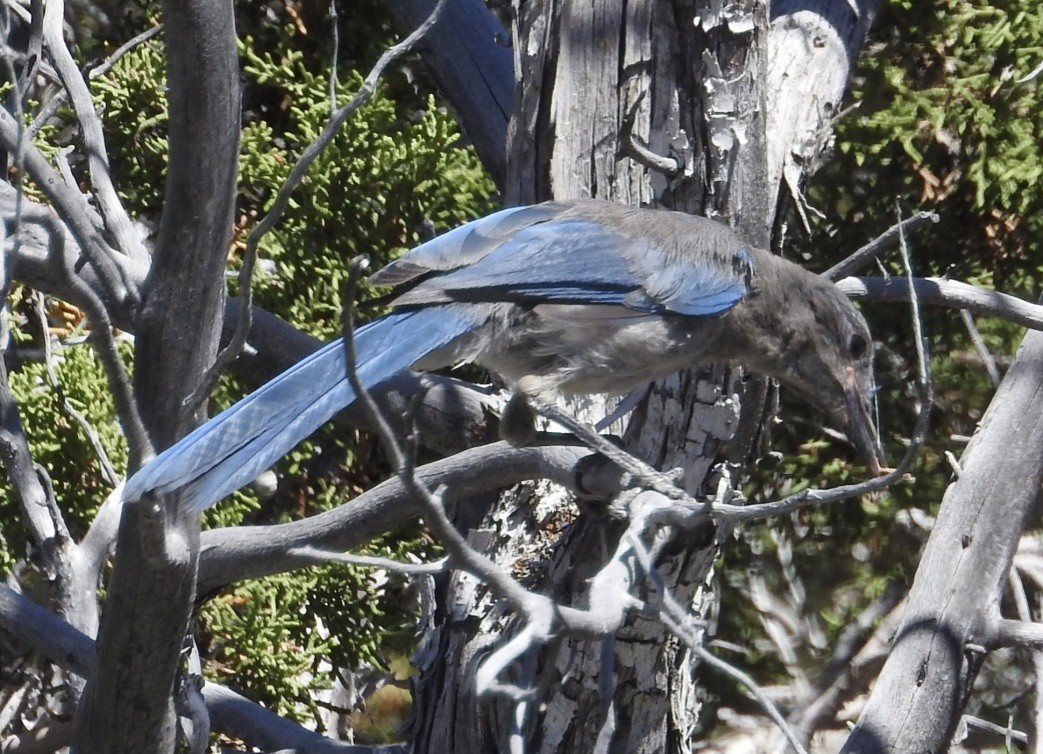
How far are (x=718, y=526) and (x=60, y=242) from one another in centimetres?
180

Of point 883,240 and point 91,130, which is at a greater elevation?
point 91,130

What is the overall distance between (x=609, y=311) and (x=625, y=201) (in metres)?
0.51

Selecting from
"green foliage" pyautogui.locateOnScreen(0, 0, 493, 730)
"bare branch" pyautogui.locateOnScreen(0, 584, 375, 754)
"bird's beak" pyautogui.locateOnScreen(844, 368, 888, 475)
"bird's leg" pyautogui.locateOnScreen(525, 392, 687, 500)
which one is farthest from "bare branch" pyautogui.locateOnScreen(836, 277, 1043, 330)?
"bare branch" pyautogui.locateOnScreen(0, 584, 375, 754)

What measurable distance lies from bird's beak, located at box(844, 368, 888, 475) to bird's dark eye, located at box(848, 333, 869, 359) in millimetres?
48

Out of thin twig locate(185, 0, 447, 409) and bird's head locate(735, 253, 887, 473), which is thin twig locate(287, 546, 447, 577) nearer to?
thin twig locate(185, 0, 447, 409)

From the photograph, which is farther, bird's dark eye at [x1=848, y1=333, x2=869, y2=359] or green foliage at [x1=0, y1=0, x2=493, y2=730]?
green foliage at [x1=0, y1=0, x2=493, y2=730]

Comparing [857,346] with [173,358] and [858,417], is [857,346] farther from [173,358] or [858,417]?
[173,358]

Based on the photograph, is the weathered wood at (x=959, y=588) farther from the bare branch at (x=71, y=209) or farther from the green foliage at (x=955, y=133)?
the bare branch at (x=71, y=209)

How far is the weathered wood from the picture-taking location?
12.0 ft

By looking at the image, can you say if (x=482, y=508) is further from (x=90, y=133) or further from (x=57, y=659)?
(x=90, y=133)

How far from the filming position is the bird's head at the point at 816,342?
377 centimetres

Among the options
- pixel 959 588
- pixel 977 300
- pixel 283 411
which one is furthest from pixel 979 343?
pixel 283 411

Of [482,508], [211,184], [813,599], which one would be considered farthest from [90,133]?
[813,599]

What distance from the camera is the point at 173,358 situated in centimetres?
264
